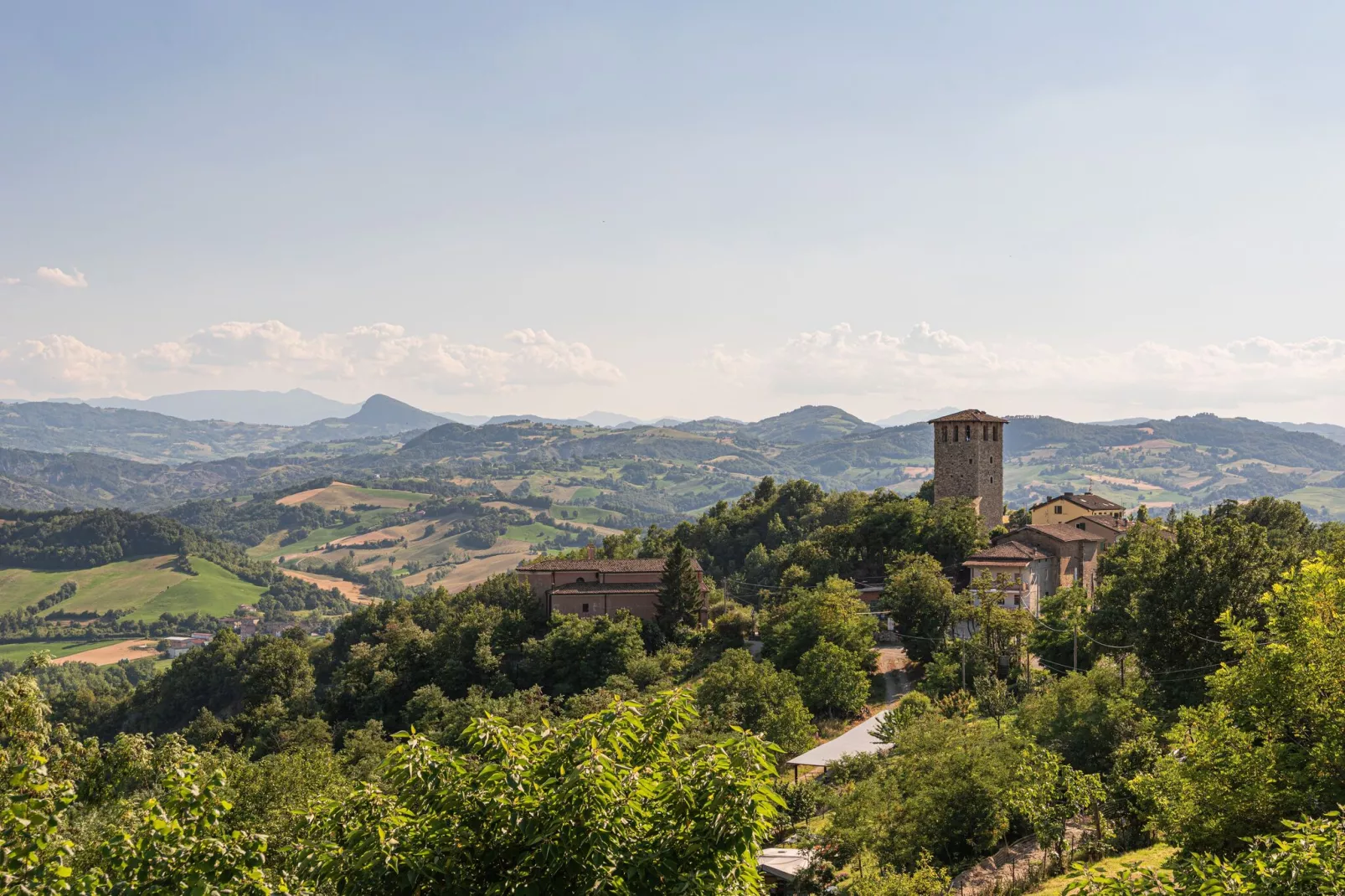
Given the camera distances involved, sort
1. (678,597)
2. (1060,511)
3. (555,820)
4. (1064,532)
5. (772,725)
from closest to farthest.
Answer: (555,820)
(772,725)
(1064,532)
(678,597)
(1060,511)

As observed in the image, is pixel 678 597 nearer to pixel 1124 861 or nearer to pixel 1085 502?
pixel 1085 502

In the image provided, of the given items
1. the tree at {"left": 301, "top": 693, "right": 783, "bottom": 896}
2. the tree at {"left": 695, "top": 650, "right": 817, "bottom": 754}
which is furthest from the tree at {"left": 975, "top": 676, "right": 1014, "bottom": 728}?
the tree at {"left": 301, "top": 693, "right": 783, "bottom": 896}

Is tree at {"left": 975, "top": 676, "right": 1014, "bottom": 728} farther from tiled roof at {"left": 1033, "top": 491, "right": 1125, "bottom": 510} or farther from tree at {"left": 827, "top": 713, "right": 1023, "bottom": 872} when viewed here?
tiled roof at {"left": 1033, "top": 491, "right": 1125, "bottom": 510}

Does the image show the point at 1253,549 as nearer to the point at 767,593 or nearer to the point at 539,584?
the point at 767,593

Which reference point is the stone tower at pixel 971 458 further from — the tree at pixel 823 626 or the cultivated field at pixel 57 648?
the cultivated field at pixel 57 648

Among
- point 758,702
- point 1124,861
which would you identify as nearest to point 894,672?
point 758,702

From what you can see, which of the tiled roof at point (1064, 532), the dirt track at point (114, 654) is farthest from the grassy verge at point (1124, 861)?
the dirt track at point (114, 654)

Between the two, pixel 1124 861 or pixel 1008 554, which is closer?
pixel 1124 861

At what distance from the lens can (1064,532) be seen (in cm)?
6494

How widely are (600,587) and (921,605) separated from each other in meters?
27.6

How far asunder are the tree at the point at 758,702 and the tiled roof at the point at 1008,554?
1676 cm

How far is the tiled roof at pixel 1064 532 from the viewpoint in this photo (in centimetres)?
6352

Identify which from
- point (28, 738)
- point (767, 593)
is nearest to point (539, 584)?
point (767, 593)

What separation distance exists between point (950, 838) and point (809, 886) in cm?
478
